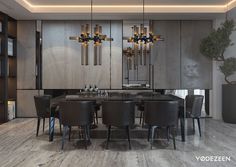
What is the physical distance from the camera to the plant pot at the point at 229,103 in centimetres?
703

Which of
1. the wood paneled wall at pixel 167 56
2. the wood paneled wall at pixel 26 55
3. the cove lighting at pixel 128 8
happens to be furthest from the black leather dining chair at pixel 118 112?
the wood paneled wall at pixel 26 55

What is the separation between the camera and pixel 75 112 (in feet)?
15.0

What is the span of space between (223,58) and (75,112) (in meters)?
4.74

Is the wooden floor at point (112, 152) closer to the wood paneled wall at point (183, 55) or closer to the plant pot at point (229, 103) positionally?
the plant pot at point (229, 103)

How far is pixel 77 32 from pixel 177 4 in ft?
9.90

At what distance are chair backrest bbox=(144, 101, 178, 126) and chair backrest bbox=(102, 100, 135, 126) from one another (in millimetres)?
350

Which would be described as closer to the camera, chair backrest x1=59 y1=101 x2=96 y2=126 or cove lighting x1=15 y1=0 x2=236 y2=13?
chair backrest x1=59 y1=101 x2=96 y2=126

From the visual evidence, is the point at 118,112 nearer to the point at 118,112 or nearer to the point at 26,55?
the point at 118,112

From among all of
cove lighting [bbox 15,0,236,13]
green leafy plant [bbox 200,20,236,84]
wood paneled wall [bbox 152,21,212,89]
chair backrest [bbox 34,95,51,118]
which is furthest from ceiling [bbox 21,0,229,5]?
chair backrest [bbox 34,95,51,118]

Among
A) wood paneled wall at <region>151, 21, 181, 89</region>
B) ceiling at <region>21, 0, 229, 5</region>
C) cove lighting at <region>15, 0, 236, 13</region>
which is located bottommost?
wood paneled wall at <region>151, 21, 181, 89</region>

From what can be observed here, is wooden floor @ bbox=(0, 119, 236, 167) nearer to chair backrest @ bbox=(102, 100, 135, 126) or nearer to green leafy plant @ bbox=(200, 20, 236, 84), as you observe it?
chair backrest @ bbox=(102, 100, 135, 126)

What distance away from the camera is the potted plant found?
6.99 metres

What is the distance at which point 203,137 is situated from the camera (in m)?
5.52

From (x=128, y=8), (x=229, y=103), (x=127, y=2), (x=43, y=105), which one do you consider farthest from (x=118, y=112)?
(x=229, y=103)
